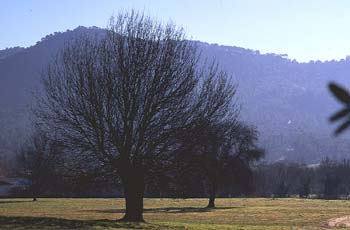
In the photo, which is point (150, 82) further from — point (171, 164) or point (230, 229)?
point (230, 229)

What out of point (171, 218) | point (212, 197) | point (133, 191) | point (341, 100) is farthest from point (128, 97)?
point (212, 197)

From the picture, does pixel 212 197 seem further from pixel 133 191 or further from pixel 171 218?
pixel 133 191

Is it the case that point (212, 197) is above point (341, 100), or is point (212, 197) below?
below

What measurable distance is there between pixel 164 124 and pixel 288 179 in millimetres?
134985

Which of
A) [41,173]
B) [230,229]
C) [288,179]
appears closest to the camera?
[230,229]

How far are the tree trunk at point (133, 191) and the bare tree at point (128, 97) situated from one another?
0.17 ft

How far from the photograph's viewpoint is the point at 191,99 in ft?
89.6

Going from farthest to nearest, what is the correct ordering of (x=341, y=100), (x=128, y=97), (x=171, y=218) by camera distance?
(x=171, y=218)
(x=128, y=97)
(x=341, y=100)

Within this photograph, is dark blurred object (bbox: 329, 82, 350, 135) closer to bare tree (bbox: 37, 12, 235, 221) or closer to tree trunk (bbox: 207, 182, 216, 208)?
bare tree (bbox: 37, 12, 235, 221)

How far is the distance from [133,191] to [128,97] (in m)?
4.93

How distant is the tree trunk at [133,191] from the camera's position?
1102 inches

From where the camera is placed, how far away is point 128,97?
2723cm

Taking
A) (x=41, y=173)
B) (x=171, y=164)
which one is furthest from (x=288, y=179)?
(x=171, y=164)

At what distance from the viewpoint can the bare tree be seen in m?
26.8
